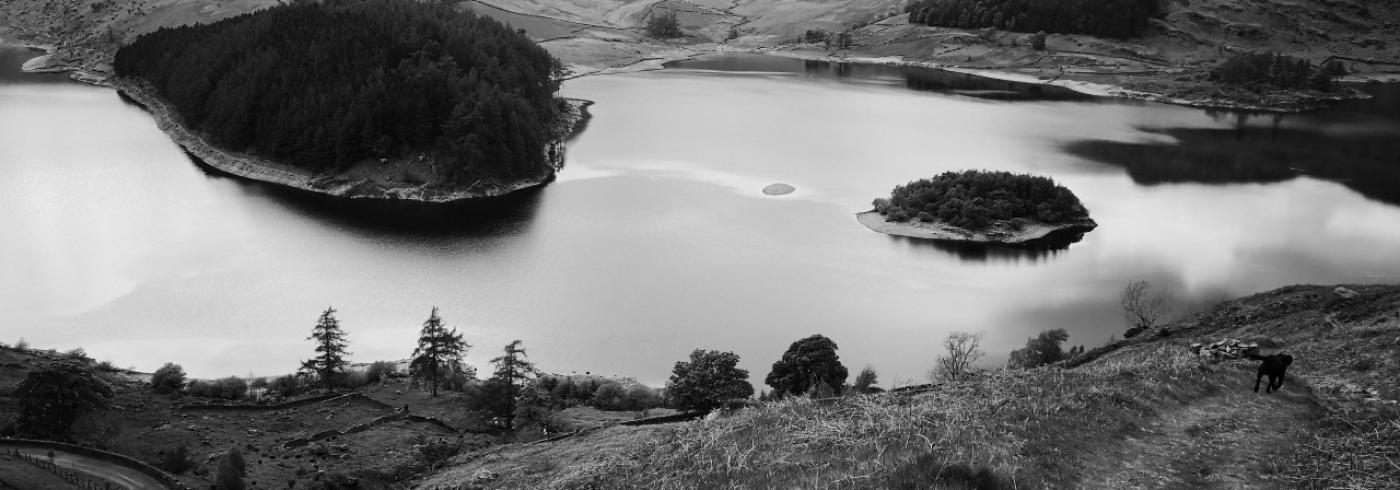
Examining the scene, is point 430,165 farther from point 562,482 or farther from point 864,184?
point 562,482

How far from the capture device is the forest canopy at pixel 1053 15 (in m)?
148

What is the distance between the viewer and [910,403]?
20.1 meters

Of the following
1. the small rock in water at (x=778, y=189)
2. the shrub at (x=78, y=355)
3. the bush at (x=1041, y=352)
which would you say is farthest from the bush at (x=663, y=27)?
the bush at (x=1041, y=352)

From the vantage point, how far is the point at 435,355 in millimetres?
37469

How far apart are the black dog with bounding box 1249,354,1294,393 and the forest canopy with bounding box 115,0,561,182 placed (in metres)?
60.7

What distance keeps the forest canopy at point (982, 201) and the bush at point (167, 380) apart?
144ft

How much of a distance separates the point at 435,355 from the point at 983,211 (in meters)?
39.9

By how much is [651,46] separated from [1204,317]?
145 metres

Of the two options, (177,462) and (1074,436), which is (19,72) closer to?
(177,462)

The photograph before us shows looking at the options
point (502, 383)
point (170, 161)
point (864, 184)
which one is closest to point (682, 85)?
point (864, 184)

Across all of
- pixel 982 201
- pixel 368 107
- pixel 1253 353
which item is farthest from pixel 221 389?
pixel 982 201

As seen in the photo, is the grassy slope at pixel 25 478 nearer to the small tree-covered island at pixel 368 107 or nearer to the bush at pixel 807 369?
the bush at pixel 807 369

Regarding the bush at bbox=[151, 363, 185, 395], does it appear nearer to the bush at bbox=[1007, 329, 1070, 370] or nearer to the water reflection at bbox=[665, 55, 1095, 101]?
the bush at bbox=[1007, 329, 1070, 370]

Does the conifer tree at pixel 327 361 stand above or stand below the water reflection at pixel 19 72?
below
